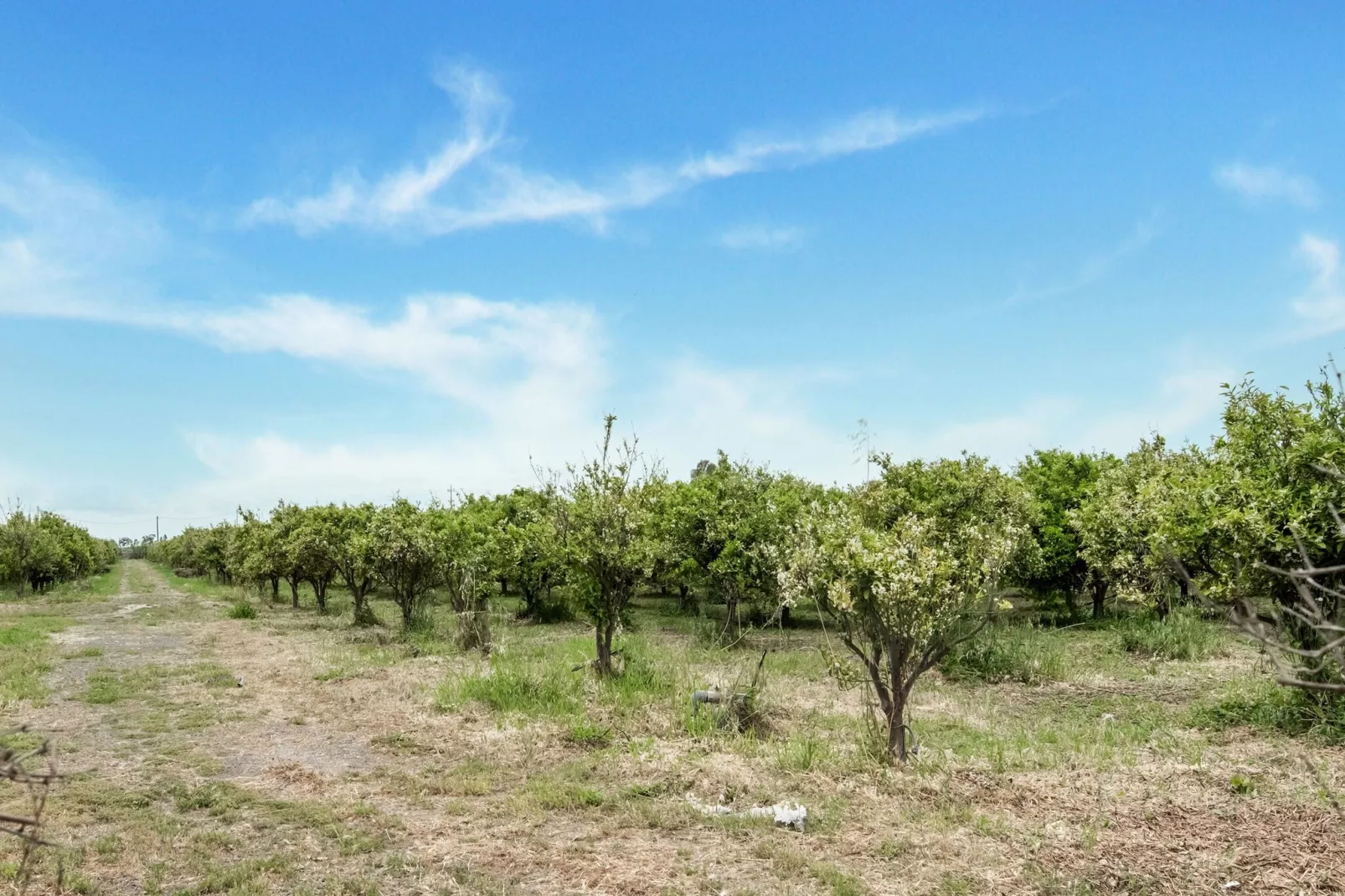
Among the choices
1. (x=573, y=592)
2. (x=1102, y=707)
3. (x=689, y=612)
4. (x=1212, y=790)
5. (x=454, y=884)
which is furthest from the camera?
(x=689, y=612)

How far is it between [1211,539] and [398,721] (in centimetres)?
1335

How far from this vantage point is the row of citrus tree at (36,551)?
5122 centimetres

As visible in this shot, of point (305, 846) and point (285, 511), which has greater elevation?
point (285, 511)

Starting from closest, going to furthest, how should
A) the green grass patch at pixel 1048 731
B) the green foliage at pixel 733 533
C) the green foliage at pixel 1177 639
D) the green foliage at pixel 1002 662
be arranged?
the green grass patch at pixel 1048 731 < the green foliage at pixel 1002 662 < the green foliage at pixel 1177 639 < the green foliage at pixel 733 533

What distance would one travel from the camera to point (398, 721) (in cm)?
1395

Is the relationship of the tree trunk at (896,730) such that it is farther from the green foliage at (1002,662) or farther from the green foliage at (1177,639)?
the green foliage at (1177,639)

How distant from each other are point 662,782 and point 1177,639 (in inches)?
677

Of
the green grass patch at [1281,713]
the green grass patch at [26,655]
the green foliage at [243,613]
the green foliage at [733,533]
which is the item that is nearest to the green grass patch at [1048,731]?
the green grass patch at [1281,713]

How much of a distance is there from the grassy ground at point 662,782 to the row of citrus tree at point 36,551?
134 feet

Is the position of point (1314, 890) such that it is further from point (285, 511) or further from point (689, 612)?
point (285, 511)

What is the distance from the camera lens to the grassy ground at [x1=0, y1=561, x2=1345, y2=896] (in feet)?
24.9

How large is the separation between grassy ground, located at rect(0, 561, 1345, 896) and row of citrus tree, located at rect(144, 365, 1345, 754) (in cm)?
151

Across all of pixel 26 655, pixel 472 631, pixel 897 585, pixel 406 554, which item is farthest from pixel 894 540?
pixel 26 655

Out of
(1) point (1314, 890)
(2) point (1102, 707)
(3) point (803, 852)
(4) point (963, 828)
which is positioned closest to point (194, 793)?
(3) point (803, 852)
